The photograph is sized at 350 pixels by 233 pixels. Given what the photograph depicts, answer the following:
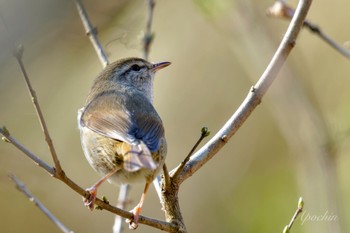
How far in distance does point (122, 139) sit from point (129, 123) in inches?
14.3

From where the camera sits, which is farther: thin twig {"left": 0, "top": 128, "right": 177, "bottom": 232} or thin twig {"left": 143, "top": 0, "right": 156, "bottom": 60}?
thin twig {"left": 143, "top": 0, "right": 156, "bottom": 60}

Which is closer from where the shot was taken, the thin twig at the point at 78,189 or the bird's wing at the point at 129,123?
the thin twig at the point at 78,189

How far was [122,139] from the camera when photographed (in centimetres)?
411

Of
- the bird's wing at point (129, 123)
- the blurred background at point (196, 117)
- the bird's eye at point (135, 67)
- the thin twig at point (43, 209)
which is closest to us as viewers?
the bird's wing at point (129, 123)

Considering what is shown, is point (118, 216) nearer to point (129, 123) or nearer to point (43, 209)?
point (43, 209)

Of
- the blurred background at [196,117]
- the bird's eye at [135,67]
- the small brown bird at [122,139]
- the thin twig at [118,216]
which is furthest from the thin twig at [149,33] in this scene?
the blurred background at [196,117]

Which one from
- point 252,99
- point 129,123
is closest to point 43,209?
point 129,123

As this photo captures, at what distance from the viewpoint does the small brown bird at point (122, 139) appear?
3992mm

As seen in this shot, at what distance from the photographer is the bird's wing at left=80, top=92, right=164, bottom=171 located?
395cm

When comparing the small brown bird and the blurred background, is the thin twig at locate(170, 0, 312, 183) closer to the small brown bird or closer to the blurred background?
the small brown bird

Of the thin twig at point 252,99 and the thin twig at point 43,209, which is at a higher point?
the thin twig at point 252,99

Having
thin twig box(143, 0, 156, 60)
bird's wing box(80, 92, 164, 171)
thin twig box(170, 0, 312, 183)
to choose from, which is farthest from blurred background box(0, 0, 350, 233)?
thin twig box(170, 0, 312, 183)

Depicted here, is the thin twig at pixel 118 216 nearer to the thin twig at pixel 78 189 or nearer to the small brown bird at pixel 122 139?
the small brown bird at pixel 122 139

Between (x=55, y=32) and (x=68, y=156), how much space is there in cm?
316
